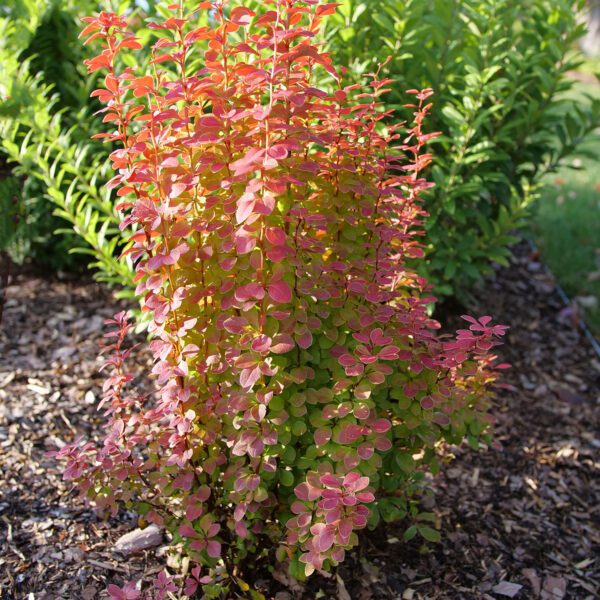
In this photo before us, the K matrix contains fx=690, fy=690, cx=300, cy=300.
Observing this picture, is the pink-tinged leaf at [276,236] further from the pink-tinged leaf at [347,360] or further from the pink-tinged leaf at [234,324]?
the pink-tinged leaf at [347,360]

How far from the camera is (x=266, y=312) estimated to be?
1.72 metres

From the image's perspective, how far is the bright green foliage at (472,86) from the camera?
3109 millimetres

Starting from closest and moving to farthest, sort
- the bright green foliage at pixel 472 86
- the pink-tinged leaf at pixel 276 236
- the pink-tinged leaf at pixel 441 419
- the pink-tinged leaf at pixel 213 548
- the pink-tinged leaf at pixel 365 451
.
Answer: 1. the pink-tinged leaf at pixel 276 236
2. the pink-tinged leaf at pixel 365 451
3. the pink-tinged leaf at pixel 213 548
4. the pink-tinged leaf at pixel 441 419
5. the bright green foliage at pixel 472 86

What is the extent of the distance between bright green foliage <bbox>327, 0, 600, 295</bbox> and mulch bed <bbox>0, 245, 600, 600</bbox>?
30.1 inches

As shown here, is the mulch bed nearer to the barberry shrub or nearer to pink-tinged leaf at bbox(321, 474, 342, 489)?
the barberry shrub

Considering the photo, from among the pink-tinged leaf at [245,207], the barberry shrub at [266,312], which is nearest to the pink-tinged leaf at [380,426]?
the barberry shrub at [266,312]

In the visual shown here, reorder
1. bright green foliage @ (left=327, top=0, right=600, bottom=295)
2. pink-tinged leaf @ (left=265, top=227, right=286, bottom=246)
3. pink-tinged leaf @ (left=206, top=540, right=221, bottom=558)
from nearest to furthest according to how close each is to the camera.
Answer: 1. pink-tinged leaf @ (left=265, top=227, right=286, bottom=246)
2. pink-tinged leaf @ (left=206, top=540, right=221, bottom=558)
3. bright green foliage @ (left=327, top=0, right=600, bottom=295)

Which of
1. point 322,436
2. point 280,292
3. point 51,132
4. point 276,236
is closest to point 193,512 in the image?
point 322,436

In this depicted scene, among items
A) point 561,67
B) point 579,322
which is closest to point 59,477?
point 561,67

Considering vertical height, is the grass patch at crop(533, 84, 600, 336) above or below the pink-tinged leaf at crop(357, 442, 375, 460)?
above

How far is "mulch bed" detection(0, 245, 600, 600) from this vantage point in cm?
225

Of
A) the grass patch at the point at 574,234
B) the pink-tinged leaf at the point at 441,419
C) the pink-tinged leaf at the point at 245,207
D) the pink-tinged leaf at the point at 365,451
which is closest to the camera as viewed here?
the pink-tinged leaf at the point at 245,207

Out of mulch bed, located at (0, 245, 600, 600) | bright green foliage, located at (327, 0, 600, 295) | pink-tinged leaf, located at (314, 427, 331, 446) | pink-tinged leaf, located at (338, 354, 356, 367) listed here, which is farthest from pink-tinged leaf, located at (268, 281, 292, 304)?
bright green foliage, located at (327, 0, 600, 295)

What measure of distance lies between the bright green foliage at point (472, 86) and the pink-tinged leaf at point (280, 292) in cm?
163
